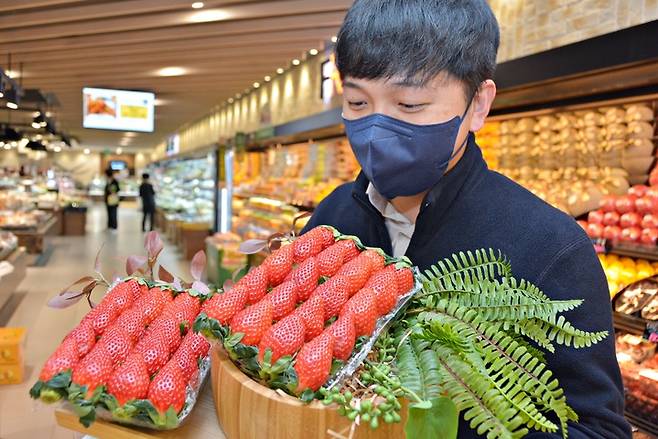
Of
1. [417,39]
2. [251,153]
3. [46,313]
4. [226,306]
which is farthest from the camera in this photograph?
[251,153]

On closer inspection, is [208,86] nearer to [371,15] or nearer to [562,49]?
[562,49]

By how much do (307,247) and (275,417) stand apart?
386 mm

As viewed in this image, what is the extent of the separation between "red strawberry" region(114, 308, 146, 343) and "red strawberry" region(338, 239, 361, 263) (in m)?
0.42

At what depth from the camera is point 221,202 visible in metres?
12.3

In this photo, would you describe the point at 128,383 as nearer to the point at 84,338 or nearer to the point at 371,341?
the point at 84,338

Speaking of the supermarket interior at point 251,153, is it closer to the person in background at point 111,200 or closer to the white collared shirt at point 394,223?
the white collared shirt at point 394,223

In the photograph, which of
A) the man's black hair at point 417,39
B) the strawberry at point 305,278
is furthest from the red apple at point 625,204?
the strawberry at point 305,278

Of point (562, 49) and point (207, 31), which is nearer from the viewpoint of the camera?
point (562, 49)

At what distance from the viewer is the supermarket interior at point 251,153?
1.16 metres

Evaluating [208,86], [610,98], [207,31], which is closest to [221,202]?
[208,86]

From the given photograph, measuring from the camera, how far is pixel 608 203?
11.8ft

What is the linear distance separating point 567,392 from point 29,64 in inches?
415

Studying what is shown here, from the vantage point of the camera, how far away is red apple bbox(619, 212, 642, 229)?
11.0 ft

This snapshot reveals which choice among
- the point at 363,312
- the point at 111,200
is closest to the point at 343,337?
the point at 363,312
